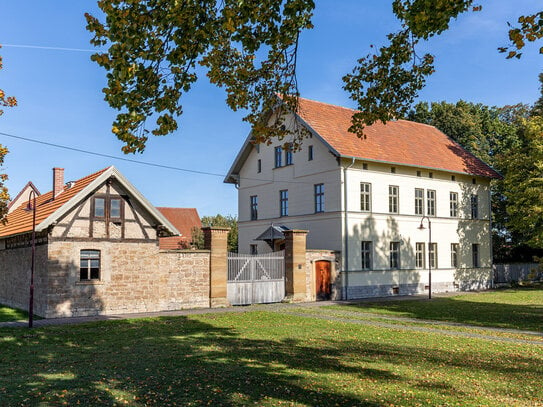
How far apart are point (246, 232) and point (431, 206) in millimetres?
12352

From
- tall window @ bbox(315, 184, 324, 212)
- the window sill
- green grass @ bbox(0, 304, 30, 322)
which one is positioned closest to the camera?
green grass @ bbox(0, 304, 30, 322)

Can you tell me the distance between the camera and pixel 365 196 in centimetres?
2997

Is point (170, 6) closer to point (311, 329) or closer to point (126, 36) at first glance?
point (126, 36)

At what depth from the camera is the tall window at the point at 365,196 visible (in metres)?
29.8

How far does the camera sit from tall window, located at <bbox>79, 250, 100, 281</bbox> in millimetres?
20500

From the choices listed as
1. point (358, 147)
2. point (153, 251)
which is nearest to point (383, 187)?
point (358, 147)

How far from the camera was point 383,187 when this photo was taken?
101ft

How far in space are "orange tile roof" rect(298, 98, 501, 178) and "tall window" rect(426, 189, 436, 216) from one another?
5.53 feet

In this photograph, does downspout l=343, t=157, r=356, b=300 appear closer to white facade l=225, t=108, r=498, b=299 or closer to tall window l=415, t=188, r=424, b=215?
white facade l=225, t=108, r=498, b=299

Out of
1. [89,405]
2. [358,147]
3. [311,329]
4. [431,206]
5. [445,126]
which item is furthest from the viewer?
[445,126]

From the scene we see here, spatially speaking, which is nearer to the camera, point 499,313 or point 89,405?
point 89,405

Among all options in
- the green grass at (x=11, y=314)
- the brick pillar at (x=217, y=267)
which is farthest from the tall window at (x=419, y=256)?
the green grass at (x=11, y=314)

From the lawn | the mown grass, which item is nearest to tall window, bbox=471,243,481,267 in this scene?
the lawn

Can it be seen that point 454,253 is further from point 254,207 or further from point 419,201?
point 254,207
